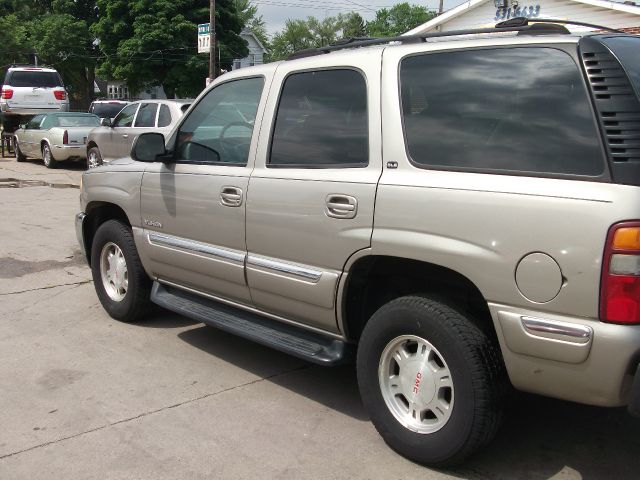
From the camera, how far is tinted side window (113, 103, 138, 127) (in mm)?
13891

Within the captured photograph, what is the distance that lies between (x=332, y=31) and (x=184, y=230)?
8902 centimetres

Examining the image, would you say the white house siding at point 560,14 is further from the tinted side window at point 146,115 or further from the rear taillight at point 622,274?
the rear taillight at point 622,274

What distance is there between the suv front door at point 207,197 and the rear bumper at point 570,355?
1779mm

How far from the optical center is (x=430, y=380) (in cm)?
313

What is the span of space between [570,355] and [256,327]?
199 cm

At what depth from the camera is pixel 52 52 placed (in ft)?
147

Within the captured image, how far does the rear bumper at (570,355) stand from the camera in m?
2.53

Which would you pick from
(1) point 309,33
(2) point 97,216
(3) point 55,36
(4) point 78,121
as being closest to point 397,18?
(1) point 309,33

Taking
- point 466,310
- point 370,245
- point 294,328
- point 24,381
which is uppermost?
point 370,245

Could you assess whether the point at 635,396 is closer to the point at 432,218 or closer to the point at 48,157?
the point at 432,218

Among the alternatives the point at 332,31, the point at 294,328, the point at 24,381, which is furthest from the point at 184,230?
the point at 332,31

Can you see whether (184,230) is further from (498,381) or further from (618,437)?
(618,437)

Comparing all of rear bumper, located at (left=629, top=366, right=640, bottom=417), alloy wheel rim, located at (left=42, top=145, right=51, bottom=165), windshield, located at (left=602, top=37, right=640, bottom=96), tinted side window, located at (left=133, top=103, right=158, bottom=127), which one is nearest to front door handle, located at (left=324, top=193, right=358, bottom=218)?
windshield, located at (left=602, top=37, right=640, bottom=96)

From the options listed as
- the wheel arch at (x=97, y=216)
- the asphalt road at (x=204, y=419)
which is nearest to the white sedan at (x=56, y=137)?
the wheel arch at (x=97, y=216)
